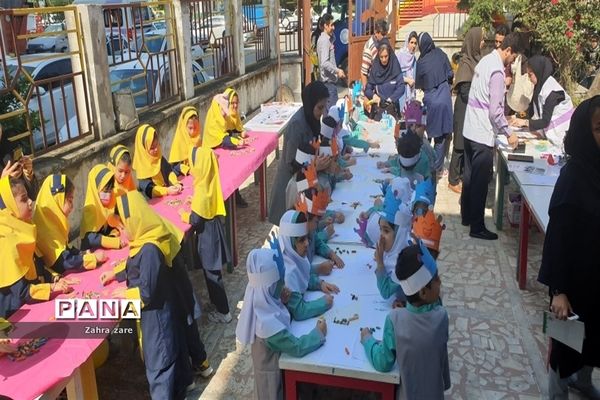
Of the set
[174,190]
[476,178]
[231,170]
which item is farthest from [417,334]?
[476,178]

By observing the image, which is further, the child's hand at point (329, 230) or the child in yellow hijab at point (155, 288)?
→ the child's hand at point (329, 230)

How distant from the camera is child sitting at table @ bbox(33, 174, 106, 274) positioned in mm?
3234

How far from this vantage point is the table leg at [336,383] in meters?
2.43

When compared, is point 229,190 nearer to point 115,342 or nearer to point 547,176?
point 115,342

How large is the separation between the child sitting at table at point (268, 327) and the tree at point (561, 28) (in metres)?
7.78

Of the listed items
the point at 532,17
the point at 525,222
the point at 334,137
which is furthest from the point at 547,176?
the point at 532,17

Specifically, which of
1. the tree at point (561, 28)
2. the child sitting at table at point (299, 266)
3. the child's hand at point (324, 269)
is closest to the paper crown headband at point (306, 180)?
the child's hand at point (324, 269)

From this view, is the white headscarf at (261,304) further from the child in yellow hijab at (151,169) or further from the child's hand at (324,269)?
the child in yellow hijab at (151,169)

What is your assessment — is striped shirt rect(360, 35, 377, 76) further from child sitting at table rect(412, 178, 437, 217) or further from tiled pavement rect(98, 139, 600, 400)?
child sitting at table rect(412, 178, 437, 217)

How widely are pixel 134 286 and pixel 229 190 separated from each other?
1707mm

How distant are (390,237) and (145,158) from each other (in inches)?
91.4

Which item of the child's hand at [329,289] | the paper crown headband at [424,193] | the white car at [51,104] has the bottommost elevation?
A: the child's hand at [329,289]

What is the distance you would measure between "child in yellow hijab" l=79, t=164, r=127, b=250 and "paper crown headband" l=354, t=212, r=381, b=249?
1.54 metres

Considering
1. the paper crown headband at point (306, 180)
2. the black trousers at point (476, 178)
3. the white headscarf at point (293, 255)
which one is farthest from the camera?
the black trousers at point (476, 178)
